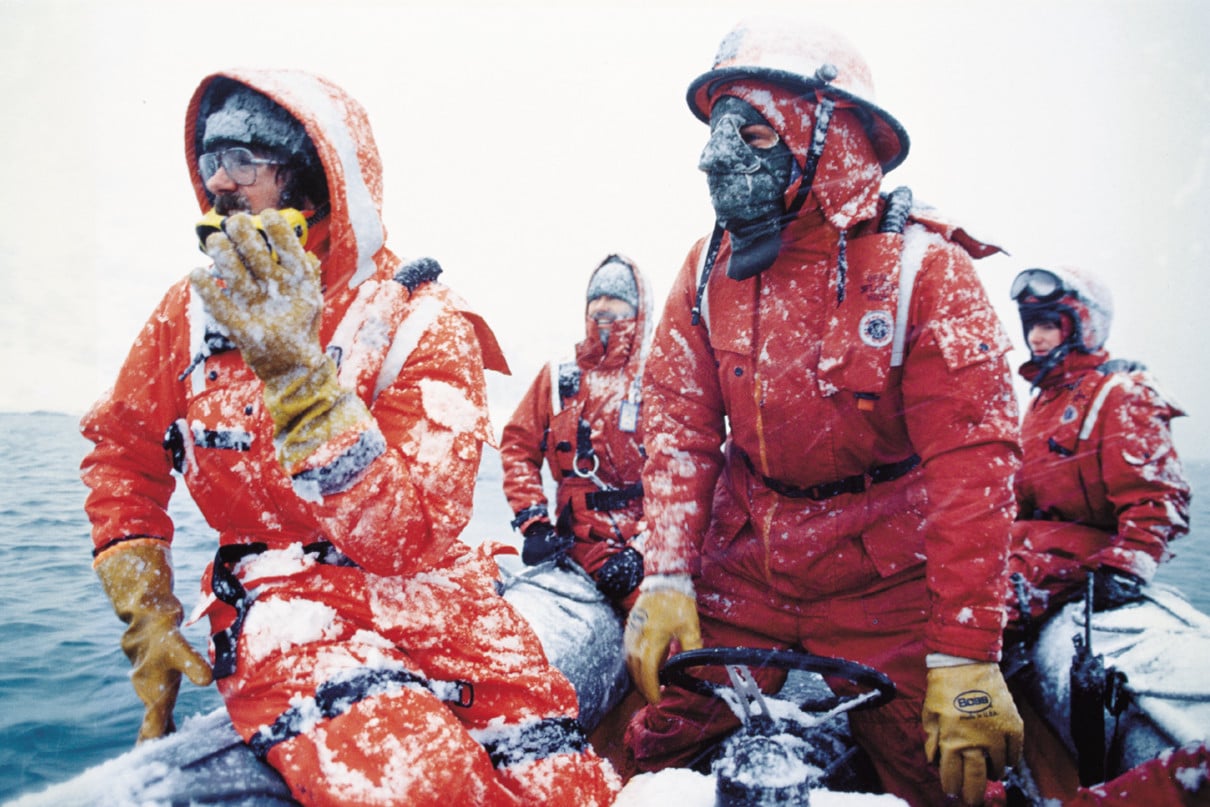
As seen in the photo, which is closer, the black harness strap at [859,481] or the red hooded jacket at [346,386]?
the red hooded jacket at [346,386]

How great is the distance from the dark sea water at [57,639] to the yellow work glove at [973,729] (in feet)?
6.04

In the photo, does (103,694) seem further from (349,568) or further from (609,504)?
(609,504)

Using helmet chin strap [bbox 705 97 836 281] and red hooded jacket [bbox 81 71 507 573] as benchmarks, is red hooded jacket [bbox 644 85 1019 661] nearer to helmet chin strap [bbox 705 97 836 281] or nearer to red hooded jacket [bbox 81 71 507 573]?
helmet chin strap [bbox 705 97 836 281]

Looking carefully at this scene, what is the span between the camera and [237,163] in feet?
6.05

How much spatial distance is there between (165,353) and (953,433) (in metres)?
2.48

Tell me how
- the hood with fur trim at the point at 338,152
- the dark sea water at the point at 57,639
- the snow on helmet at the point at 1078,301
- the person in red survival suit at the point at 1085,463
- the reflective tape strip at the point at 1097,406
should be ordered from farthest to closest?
the snow on helmet at the point at 1078,301 → the reflective tape strip at the point at 1097,406 → the person in red survival suit at the point at 1085,463 → the dark sea water at the point at 57,639 → the hood with fur trim at the point at 338,152

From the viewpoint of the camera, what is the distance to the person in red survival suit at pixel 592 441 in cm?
441

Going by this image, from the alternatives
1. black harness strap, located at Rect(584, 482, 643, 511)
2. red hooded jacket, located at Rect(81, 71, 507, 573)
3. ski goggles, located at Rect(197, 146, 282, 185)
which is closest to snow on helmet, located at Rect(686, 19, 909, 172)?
red hooded jacket, located at Rect(81, 71, 507, 573)

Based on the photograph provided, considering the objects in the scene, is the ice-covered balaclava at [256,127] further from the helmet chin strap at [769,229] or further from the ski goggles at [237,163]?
the helmet chin strap at [769,229]

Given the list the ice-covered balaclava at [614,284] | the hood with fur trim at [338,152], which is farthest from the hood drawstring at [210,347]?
the ice-covered balaclava at [614,284]

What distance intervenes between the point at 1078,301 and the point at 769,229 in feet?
10.9

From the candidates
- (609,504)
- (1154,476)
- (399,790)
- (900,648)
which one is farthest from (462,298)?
(1154,476)

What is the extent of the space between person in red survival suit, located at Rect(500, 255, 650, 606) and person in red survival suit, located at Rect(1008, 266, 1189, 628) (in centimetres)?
242

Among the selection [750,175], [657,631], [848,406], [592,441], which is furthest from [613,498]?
[750,175]
